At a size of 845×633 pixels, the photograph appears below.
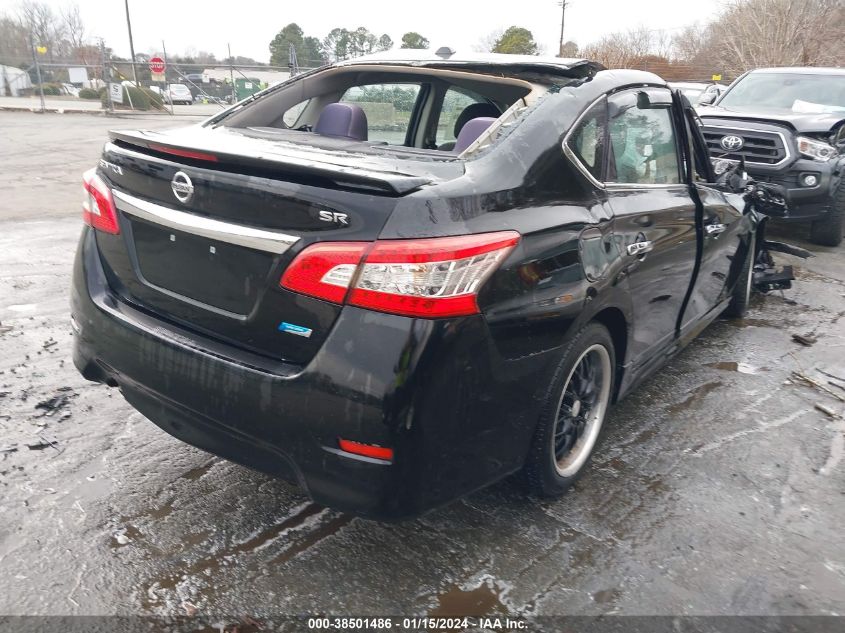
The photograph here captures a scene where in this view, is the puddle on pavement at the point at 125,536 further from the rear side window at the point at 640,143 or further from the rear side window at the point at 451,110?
the rear side window at the point at 451,110

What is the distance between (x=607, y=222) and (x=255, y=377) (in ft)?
4.81

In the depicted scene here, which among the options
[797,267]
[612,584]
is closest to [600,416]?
[612,584]

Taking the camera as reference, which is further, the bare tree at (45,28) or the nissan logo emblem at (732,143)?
the bare tree at (45,28)

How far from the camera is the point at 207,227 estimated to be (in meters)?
2.25

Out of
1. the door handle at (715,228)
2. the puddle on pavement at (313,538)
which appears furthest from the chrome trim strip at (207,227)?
the door handle at (715,228)

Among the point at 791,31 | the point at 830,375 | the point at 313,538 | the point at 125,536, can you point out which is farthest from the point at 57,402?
the point at 791,31

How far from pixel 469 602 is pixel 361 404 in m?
0.85

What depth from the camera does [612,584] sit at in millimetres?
2439

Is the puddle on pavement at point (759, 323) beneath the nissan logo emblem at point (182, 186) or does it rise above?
beneath

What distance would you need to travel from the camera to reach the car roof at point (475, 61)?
119 inches

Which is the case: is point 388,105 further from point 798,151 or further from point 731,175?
point 798,151

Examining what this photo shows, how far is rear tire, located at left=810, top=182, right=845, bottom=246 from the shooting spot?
311 inches

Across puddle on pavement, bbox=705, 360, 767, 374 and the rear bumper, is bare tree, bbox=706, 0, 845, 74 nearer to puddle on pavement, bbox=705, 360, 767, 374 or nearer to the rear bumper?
puddle on pavement, bbox=705, 360, 767, 374

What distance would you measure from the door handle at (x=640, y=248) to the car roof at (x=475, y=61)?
31.0 inches
